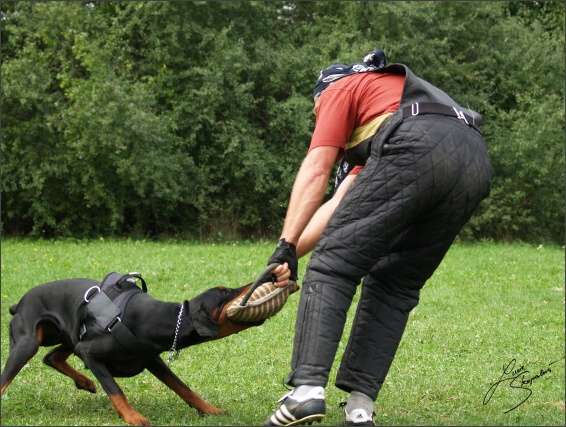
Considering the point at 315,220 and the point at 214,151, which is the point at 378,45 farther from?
the point at 315,220

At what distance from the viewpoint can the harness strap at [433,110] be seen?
3572mm

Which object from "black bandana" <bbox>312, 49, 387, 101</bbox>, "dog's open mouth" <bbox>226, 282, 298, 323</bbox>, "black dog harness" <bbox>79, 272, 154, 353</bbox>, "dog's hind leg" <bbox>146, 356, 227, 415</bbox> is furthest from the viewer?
"dog's hind leg" <bbox>146, 356, 227, 415</bbox>

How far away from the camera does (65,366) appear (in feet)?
16.6

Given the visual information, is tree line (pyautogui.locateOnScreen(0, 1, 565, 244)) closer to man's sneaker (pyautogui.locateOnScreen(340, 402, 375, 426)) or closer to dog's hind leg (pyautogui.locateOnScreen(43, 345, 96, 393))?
dog's hind leg (pyautogui.locateOnScreen(43, 345, 96, 393))

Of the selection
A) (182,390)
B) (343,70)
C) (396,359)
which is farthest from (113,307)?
(396,359)

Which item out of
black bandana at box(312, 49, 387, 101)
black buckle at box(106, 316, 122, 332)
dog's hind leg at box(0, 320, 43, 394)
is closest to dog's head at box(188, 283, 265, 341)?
black buckle at box(106, 316, 122, 332)

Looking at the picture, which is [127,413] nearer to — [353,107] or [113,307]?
[113,307]

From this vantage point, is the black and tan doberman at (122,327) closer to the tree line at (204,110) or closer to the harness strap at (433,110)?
the harness strap at (433,110)

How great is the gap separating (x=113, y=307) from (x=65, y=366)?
105cm

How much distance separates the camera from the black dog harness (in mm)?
4141

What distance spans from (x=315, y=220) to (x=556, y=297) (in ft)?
24.0

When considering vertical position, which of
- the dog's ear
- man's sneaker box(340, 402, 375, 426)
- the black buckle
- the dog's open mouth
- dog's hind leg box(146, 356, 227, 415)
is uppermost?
the dog's open mouth

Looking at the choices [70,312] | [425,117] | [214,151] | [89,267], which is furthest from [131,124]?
[425,117]

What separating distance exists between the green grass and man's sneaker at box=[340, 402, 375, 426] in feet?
1.05
